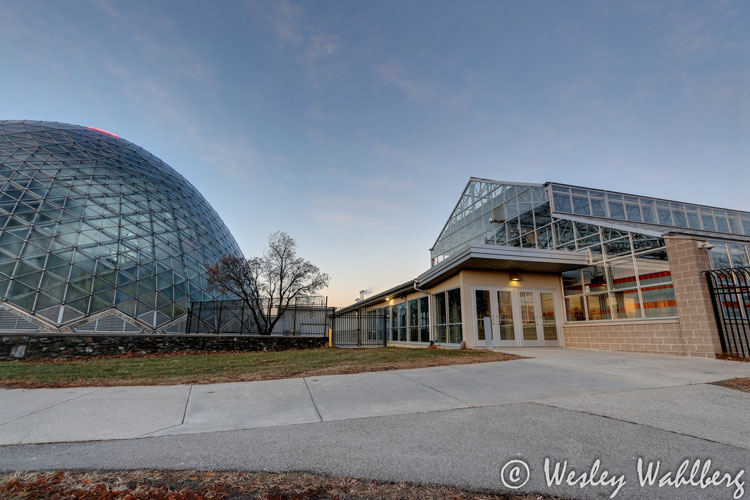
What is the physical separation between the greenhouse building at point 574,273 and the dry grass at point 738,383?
424cm

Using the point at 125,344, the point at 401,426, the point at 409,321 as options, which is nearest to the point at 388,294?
the point at 409,321

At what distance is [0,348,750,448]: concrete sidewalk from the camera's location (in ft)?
12.4

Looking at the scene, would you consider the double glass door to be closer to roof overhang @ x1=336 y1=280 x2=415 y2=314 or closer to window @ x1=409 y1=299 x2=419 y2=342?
roof overhang @ x1=336 y1=280 x2=415 y2=314

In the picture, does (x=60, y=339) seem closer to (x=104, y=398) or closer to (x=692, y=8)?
(x=104, y=398)

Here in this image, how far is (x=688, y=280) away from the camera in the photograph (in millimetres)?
9547

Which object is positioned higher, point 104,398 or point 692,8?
point 692,8

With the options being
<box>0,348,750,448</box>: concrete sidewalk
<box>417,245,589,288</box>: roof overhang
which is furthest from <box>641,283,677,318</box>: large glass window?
<box>0,348,750,448</box>: concrete sidewalk

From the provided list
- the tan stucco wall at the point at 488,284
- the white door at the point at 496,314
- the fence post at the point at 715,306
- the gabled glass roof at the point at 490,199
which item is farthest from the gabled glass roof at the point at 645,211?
the fence post at the point at 715,306

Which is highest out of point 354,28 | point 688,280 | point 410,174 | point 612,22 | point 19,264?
point 354,28

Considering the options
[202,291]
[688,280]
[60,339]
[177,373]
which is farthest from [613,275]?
[202,291]

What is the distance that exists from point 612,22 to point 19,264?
29774 mm

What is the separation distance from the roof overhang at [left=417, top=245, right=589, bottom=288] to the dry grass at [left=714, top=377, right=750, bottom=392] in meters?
7.14

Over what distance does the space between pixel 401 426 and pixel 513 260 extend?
34.4 feet

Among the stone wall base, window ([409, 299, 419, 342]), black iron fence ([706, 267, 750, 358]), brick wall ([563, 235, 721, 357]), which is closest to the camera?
black iron fence ([706, 267, 750, 358])
